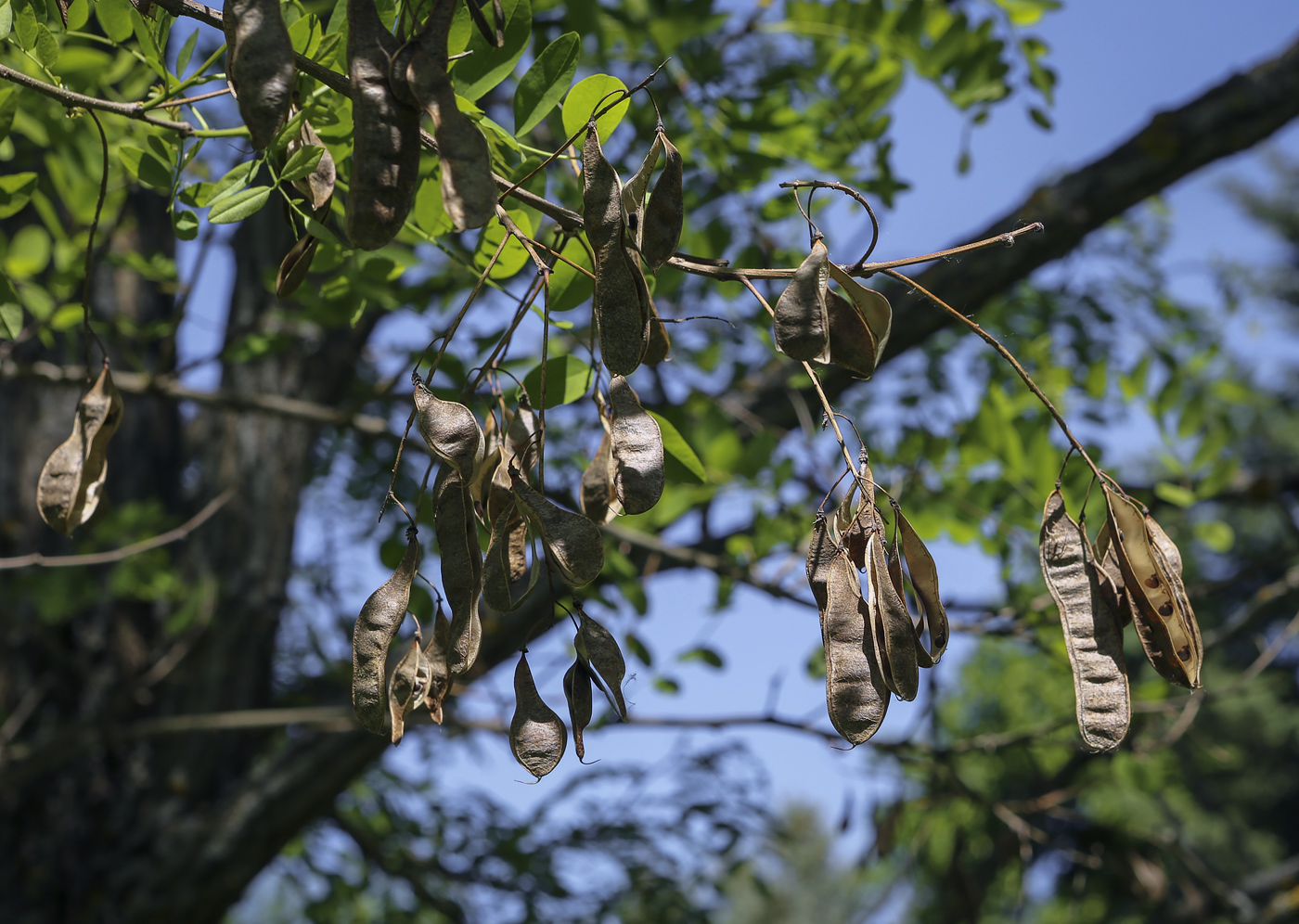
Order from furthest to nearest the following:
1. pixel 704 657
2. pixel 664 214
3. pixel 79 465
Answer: pixel 704 657 → pixel 79 465 → pixel 664 214

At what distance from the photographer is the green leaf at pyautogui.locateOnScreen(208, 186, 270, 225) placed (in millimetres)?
815

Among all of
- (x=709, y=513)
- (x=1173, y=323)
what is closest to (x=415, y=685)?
(x=709, y=513)

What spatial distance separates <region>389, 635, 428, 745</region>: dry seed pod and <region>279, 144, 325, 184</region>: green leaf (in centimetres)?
38

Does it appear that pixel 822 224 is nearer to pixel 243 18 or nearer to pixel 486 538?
pixel 486 538

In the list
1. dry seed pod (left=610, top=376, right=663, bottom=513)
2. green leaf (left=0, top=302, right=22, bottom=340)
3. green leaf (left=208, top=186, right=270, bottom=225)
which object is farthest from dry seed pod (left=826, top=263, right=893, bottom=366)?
green leaf (left=0, top=302, right=22, bottom=340)

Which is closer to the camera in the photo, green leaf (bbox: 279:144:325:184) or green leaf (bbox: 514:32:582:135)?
green leaf (bbox: 279:144:325:184)

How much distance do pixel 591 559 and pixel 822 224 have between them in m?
2.20

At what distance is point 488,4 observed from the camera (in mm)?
924

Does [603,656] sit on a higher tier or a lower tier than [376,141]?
lower

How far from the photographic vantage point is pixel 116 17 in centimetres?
89

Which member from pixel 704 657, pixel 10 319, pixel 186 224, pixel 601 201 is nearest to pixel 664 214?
pixel 601 201

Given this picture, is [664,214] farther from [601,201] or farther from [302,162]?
[302,162]

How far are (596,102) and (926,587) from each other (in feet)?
1.64

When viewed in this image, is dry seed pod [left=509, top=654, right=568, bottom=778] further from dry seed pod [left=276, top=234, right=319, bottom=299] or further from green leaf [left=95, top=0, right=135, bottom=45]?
green leaf [left=95, top=0, right=135, bottom=45]
